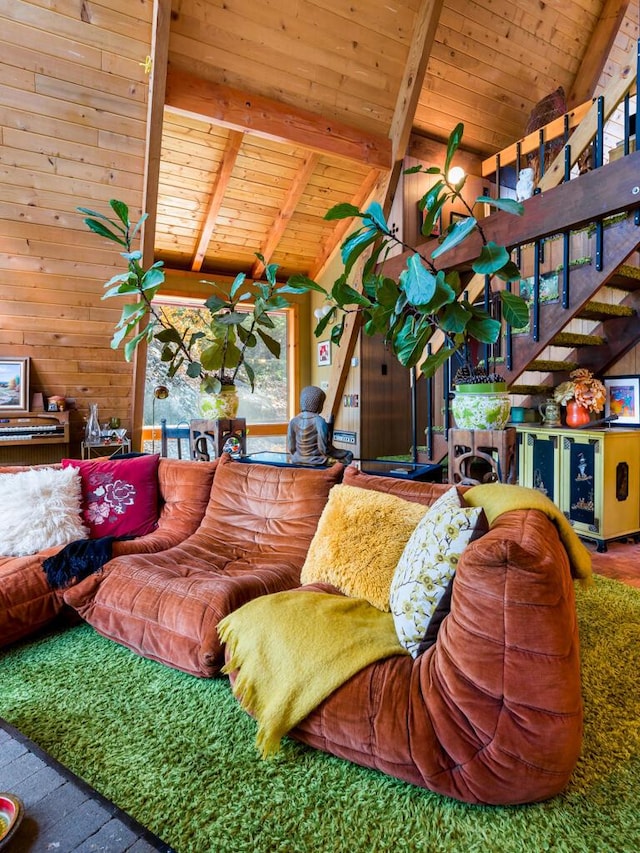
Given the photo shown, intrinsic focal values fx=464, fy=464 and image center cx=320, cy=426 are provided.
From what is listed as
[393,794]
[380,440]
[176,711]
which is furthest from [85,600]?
[380,440]

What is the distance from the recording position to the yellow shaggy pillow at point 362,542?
154cm

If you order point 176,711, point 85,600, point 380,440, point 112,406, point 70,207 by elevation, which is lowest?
point 176,711

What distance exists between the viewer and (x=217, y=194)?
4.37m

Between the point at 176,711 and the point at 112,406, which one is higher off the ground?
the point at 112,406

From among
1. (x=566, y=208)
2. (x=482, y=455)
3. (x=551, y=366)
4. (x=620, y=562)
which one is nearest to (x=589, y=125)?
(x=566, y=208)

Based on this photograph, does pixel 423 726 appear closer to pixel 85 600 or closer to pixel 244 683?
pixel 244 683

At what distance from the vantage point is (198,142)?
3928 mm

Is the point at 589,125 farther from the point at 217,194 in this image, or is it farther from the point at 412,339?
the point at 217,194

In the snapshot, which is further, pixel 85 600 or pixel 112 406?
pixel 112 406

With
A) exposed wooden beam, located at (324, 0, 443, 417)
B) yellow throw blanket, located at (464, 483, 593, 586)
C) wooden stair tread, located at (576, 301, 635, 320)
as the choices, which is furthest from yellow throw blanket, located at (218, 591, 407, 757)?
exposed wooden beam, located at (324, 0, 443, 417)

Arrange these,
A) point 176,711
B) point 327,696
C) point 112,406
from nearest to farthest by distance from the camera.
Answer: point 327,696, point 176,711, point 112,406

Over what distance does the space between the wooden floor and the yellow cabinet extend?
79mm

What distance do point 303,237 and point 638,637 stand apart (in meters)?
4.81

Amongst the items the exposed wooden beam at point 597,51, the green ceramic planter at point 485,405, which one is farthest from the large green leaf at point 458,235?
the exposed wooden beam at point 597,51
